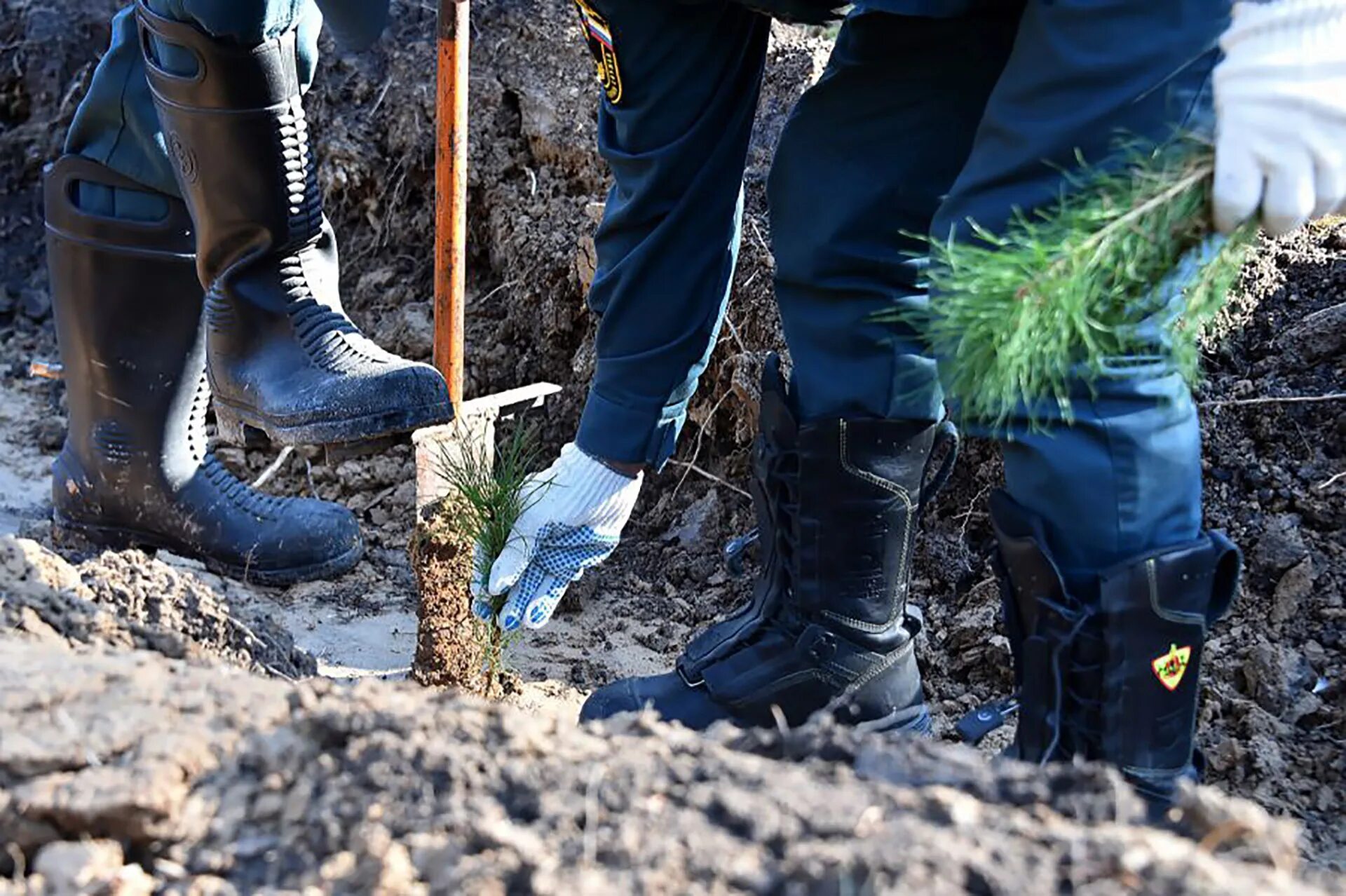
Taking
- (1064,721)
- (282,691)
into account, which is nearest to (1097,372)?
(1064,721)

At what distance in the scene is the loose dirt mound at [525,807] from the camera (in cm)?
94

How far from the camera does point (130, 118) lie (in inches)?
92.4

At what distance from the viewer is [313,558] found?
105 inches

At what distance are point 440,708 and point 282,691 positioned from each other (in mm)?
177

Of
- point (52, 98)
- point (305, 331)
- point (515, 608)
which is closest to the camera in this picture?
point (515, 608)

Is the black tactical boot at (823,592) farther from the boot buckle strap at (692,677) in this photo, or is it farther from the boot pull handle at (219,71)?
the boot pull handle at (219,71)

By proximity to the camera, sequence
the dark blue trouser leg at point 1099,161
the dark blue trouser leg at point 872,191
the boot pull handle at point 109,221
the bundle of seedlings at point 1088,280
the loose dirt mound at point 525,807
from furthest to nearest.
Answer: the boot pull handle at point 109,221 < the dark blue trouser leg at point 872,191 < the dark blue trouser leg at point 1099,161 < the bundle of seedlings at point 1088,280 < the loose dirt mound at point 525,807

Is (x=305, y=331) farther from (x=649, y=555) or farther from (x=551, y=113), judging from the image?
(x=551, y=113)

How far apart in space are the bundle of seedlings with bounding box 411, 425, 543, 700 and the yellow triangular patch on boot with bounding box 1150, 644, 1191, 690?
0.99 m

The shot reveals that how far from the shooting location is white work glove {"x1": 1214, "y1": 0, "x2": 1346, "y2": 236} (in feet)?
3.97

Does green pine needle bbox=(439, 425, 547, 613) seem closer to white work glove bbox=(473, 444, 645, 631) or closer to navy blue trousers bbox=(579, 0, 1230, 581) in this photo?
white work glove bbox=(473, 444, 645, 631)

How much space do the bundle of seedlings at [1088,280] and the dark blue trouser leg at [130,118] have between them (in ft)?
4.40

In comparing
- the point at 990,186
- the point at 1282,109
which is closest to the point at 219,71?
the point at 990,186

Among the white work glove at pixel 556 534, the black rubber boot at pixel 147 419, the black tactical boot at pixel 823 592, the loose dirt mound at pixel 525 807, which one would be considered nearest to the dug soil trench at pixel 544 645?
the loose dirt mound at pixel 525 807
